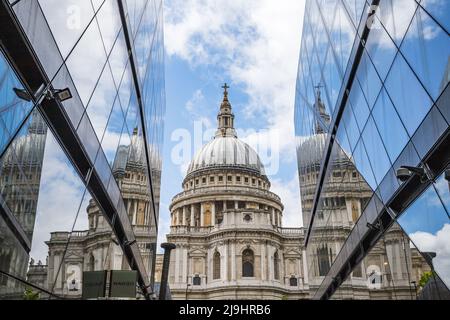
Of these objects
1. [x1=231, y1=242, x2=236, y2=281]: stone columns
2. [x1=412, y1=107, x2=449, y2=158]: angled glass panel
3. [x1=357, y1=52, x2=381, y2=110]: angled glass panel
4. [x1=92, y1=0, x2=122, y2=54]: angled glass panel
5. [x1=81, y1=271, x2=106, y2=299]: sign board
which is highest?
[x1=231, y1=242, x2=236, y2=281]: stone columns

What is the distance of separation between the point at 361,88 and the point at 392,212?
3.57m

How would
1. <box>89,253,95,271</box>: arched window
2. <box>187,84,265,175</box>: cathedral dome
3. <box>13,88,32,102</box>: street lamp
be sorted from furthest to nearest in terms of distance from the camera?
<box>187,84,265,175</box>: cathedral dome, <box>89,253,95,271</box>: arched window, <box>13,88,32,102</box>: street lamp

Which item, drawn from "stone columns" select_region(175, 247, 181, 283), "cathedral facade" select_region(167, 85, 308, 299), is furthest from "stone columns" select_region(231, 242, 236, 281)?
"stone columns" select_region(175, 247, 181, 283)

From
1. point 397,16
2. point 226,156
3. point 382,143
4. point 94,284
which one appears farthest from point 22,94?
point 226,156

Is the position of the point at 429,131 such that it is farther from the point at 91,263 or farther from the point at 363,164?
the point at 91,263

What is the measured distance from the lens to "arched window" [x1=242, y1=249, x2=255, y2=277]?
71125 millimetres

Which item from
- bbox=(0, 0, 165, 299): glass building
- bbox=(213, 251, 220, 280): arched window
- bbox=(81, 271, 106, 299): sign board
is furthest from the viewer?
bbox=(213, 251, 220, 280): arched window

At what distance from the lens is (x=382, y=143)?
11.2 meters

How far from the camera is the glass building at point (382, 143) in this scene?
7.81 meters

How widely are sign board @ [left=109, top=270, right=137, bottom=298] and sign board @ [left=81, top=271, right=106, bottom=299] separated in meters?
0.50

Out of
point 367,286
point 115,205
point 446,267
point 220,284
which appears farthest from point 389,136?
point 220,284

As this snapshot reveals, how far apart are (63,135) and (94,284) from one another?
3406 millimetres

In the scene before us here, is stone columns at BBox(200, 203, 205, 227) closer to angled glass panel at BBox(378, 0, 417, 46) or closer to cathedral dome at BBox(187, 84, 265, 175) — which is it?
cathedral dome at BBox(187, 84, 265, 175)

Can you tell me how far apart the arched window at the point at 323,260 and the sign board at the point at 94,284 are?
13.4 meters
